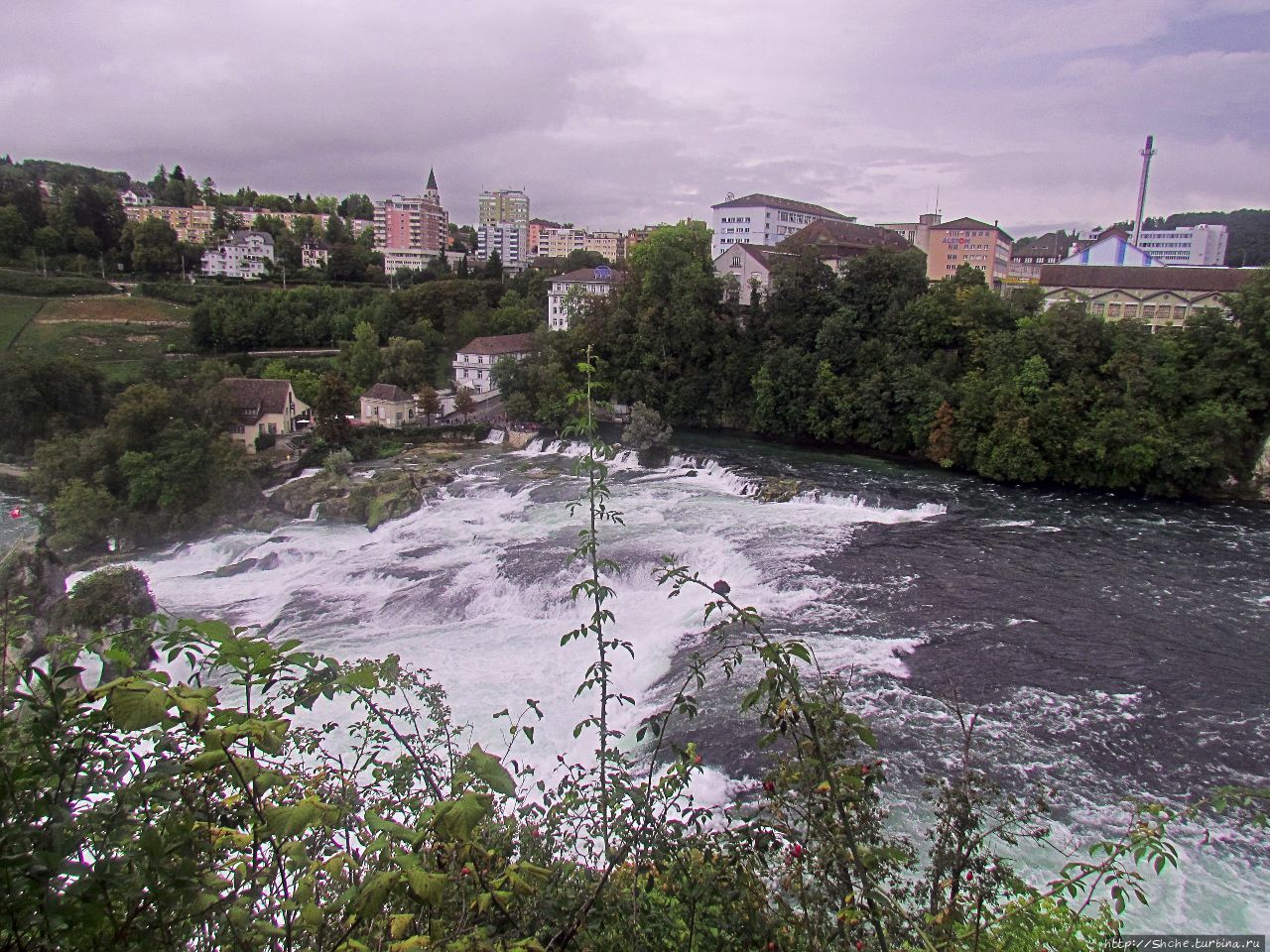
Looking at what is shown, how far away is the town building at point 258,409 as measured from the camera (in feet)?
86.1

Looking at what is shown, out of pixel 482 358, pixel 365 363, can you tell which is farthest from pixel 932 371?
pixel 365 363

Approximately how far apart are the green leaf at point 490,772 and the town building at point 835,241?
36317 mm

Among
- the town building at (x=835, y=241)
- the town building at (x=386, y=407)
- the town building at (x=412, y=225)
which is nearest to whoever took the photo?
the town building at (x=386, y=407)

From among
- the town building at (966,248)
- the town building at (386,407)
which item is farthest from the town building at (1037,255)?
the town building at (386,407)

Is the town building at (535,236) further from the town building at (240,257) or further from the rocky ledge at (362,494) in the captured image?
the rocky ledge at (362,494)

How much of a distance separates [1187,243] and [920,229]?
1450 inches

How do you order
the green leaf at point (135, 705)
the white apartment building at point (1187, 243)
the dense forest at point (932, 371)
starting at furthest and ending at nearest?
the white apartment building at point (1187, 243)
the dense forest at point (932, 371)
the green leaf at point (135, 705)

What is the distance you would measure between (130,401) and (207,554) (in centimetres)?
516

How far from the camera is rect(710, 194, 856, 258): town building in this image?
5256 centimetres

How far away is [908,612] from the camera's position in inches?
544

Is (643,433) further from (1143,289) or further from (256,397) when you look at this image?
(1143,289)

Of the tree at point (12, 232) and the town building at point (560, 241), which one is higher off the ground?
the town building at point (560, 241)

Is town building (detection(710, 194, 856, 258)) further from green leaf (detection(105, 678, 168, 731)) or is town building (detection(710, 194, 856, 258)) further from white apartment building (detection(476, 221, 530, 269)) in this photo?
green leaf (detection(105, 678, 168, 731))

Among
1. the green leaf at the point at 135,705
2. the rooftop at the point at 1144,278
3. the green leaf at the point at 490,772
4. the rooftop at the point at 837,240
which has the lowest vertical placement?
the green leaf at the point at 490,772
